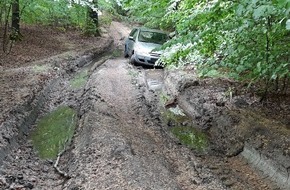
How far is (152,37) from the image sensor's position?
1585 centimetres

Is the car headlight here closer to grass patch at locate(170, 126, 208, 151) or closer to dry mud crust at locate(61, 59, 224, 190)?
dry mud crust at locate(61, 59, 224, 190)

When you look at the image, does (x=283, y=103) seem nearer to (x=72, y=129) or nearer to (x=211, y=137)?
(x=211, y=137)

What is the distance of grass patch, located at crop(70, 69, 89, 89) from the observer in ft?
39.0

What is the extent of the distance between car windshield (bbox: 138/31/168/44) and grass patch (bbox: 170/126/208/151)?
7931 millimetres

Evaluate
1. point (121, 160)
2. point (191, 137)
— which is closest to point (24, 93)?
point (191, 137)

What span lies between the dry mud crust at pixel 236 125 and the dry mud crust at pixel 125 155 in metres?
0.83

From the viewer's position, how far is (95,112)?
8.14 metres

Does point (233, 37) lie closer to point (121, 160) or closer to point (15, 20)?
point (121, 160)

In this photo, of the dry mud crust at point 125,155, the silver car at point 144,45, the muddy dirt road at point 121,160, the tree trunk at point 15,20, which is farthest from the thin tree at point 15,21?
the dry mud crust at point 125,155

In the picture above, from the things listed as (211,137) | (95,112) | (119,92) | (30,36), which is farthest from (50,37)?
(211,137)

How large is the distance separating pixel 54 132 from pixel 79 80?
4.89 metres

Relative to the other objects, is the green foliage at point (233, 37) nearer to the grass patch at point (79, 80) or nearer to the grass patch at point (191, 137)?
the grass patch at point (191, 137)

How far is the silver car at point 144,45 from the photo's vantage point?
576 inches

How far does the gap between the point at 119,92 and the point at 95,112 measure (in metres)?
2.48
